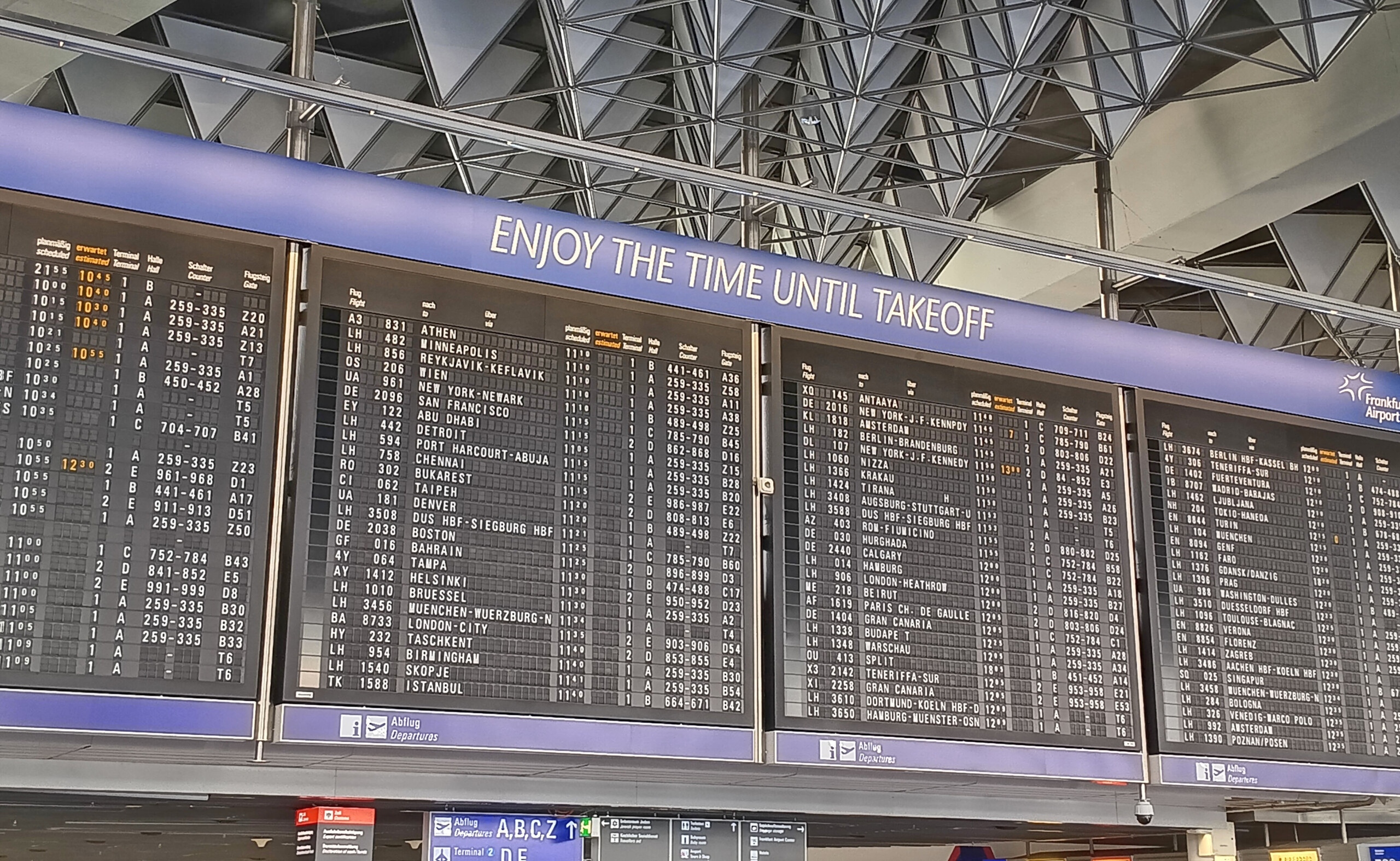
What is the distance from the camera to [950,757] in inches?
332

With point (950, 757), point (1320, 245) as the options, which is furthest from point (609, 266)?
point (1320, 245)

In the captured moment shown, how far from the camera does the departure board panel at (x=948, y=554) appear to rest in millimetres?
8352

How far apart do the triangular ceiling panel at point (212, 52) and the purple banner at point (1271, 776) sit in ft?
26.7

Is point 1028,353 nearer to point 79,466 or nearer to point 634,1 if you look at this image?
point 634,1

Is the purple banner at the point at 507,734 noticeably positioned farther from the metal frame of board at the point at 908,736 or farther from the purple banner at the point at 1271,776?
the purple banner at the point at 1271,776

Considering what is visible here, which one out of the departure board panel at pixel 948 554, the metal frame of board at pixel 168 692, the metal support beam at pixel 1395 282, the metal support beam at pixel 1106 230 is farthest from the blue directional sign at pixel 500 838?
the metal support beam at pixel 1395 282

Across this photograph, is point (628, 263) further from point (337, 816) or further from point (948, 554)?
point (337, 816)

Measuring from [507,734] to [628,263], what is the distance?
279 centimetres

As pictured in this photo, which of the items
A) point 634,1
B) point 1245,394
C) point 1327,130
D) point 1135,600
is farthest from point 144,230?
point 1327,130

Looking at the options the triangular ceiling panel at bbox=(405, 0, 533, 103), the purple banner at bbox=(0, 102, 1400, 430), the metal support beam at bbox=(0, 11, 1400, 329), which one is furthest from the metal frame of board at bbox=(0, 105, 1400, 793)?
the triangular ceiling panel at bbox=(405, 0, 533, 103)

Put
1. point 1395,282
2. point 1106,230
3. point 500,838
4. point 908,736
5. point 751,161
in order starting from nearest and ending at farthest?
point 500,838
point 908,736
point 751,161
point 1106,230
point 1395,282

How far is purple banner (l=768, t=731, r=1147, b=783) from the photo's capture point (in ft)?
26.3

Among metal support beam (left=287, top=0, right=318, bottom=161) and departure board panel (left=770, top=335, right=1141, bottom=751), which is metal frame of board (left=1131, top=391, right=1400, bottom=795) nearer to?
departure board panel (left=770, top=335, right=1141, bottom=751)

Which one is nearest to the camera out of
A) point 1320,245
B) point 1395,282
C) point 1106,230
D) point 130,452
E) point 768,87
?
point 130,452
